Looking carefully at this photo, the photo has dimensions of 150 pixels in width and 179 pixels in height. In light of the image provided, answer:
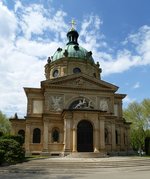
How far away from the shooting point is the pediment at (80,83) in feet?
140

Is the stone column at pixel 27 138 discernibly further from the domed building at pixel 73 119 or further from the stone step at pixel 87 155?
A: the stone step at pixel 87 155

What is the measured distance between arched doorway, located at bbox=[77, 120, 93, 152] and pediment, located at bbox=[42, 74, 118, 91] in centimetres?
691

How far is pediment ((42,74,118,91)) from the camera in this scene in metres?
42.6

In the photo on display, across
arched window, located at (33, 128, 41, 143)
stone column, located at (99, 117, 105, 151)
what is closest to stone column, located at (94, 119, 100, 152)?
stone column, located at (99, 117, 105, 151)

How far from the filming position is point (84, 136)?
38.5 m

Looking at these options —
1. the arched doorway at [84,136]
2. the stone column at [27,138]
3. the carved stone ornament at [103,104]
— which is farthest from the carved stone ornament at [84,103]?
the stone column at [27,138]

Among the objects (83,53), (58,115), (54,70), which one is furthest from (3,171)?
Result: (83,53)

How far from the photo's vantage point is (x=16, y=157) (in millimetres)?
27469

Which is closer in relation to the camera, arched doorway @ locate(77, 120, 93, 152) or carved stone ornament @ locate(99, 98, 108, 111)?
arched doorway @ locate(77, 120, 93, 152)

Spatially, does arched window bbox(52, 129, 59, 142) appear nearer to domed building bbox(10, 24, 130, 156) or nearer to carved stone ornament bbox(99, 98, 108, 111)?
domed building bbox(10, 24, 130, 156)

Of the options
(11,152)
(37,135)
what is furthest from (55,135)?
(11,152)

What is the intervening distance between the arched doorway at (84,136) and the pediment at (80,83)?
22.7 ft

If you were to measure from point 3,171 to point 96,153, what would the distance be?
16.7 metres

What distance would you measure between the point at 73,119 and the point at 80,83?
24.4ft
